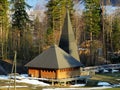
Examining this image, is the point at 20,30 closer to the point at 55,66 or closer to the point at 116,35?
the point at 116,35

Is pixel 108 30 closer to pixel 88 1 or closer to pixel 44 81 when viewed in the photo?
pixel 88 1

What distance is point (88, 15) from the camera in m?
71.9

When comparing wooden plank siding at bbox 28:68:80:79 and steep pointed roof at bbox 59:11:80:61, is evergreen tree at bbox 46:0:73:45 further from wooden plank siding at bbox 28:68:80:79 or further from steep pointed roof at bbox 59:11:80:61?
wooden plank siding at bbox 28:68:80:79

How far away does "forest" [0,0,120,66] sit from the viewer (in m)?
65.4

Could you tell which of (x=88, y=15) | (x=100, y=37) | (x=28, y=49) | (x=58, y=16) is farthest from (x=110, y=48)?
(x=28, y=49)

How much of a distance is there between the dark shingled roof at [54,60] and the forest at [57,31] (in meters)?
14.3

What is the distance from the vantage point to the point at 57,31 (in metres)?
69.6

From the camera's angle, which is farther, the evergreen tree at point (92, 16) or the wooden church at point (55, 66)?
the evergreen tree at point (92, 16)

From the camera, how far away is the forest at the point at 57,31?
65375mm

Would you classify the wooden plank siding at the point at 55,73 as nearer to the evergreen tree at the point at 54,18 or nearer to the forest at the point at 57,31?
the forest at the point at 57,31

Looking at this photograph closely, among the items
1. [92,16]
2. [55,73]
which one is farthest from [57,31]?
[55,73]

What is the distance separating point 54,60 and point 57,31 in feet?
75.0

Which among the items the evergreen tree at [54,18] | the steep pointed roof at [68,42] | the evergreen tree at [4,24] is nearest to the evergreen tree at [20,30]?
the evergreen tree at [4,24]

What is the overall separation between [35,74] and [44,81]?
1722 mm
